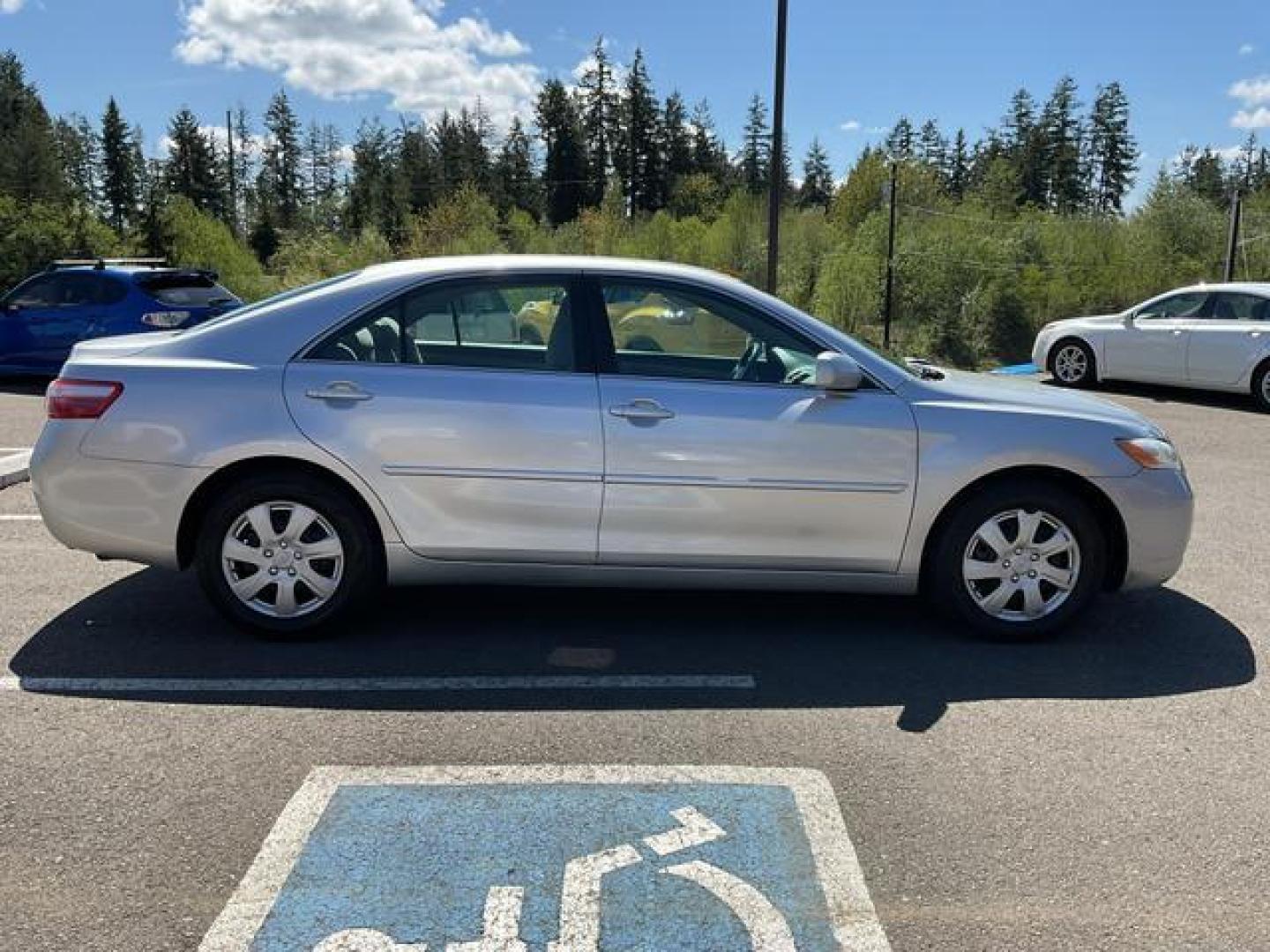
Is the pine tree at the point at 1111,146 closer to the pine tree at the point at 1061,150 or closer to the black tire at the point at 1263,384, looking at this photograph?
the pine tree at the point at 1061,150

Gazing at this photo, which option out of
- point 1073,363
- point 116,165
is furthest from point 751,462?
point 116,165

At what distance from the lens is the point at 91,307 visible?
12914mm

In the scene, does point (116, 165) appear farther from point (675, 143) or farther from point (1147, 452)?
point (1147, 452)

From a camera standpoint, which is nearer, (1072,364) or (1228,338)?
(1228,338)

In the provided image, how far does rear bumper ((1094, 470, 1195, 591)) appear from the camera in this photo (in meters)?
4.78

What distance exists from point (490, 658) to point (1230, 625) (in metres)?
3.42

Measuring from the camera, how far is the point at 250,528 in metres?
4.65

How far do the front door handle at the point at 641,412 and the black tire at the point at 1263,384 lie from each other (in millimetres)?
11176

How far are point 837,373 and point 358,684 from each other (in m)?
2.29

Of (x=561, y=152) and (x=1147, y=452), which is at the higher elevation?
(x=561, y=152)

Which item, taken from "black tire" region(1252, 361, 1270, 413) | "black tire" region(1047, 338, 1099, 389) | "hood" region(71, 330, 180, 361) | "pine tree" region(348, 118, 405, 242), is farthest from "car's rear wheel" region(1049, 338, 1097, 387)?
"pine tree" region(348, 118, 405, 242)

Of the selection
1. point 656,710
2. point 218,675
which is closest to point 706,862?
point 656,710

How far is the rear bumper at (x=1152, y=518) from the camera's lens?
4777 mm

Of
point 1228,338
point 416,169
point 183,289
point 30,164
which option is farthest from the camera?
point 416,169
